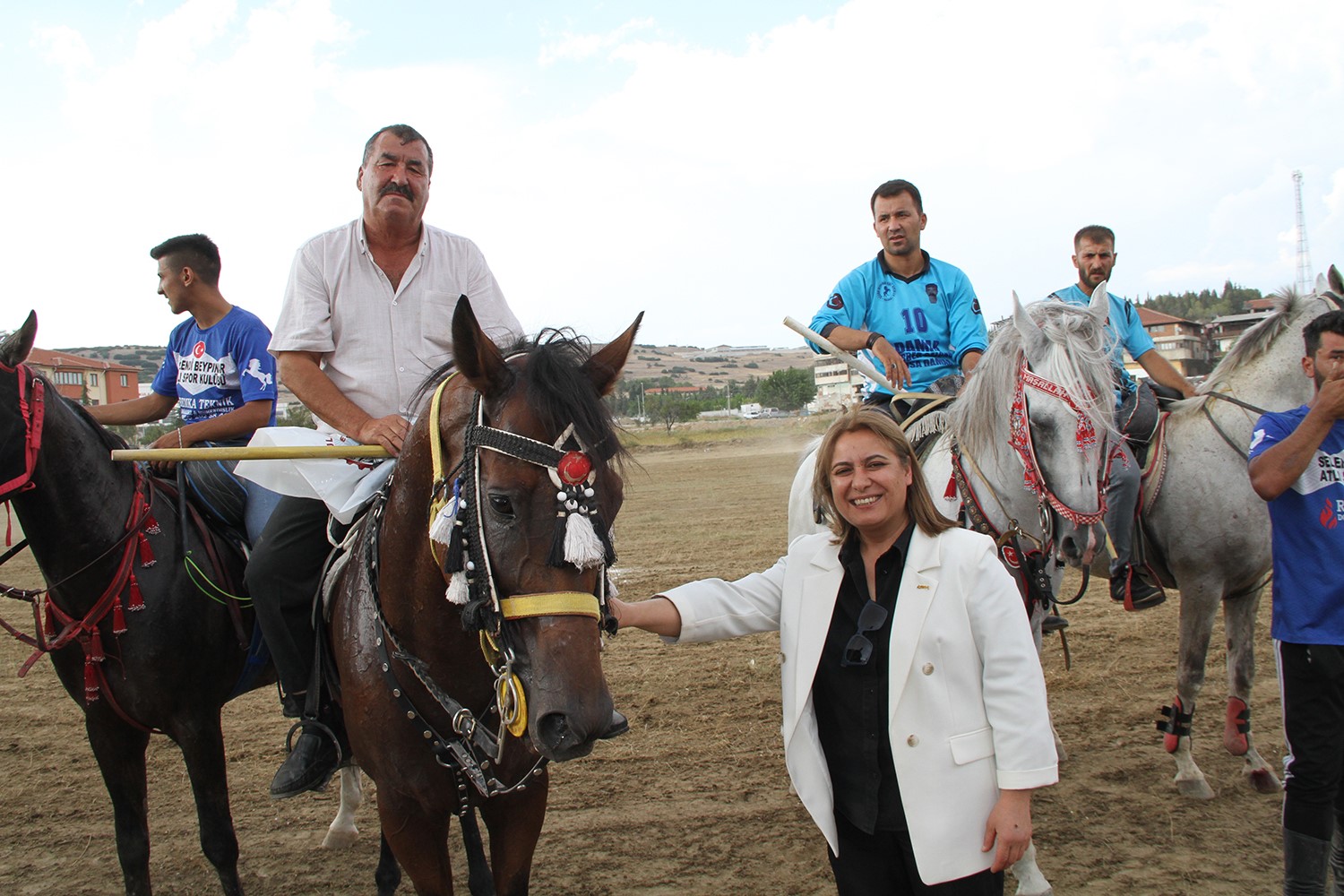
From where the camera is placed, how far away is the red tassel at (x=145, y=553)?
3.67 metres

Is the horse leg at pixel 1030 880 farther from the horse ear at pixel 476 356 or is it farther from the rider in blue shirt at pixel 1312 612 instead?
the horse ear at pixel 476 356

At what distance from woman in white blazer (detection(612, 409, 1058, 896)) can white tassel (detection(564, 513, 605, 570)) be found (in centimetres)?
36

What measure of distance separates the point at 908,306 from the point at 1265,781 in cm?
343

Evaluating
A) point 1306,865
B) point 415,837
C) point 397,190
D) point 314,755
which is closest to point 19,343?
point 397,190

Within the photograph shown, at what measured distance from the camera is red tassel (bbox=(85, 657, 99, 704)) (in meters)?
3.49

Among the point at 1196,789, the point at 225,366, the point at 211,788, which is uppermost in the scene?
the point at 225,366

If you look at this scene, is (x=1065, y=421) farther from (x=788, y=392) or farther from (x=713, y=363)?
(x=713, y=363)

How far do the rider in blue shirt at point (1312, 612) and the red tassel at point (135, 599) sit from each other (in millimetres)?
4564

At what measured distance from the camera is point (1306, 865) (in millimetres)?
3146

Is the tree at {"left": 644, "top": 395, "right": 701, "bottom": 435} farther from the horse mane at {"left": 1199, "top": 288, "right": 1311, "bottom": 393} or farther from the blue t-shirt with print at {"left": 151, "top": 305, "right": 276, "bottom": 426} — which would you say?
the blue t-shirt with print at {"left": 151, "top": 305, "right": 276, "bottom": 426}

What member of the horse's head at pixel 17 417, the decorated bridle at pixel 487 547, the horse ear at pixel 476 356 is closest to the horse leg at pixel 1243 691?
the decorated bridle at pixel 487 547

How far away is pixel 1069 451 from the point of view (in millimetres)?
3793

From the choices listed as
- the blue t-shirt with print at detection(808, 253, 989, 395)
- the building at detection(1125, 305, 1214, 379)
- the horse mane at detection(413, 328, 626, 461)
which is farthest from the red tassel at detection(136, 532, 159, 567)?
the building at detection(1125, 305, 1214, 379)

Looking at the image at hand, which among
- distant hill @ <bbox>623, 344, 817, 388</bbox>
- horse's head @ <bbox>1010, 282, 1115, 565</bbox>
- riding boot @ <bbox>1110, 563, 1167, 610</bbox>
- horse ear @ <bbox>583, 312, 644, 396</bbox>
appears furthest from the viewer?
distant hill @ <bbox>623, 344, 817, 388</bbox>
